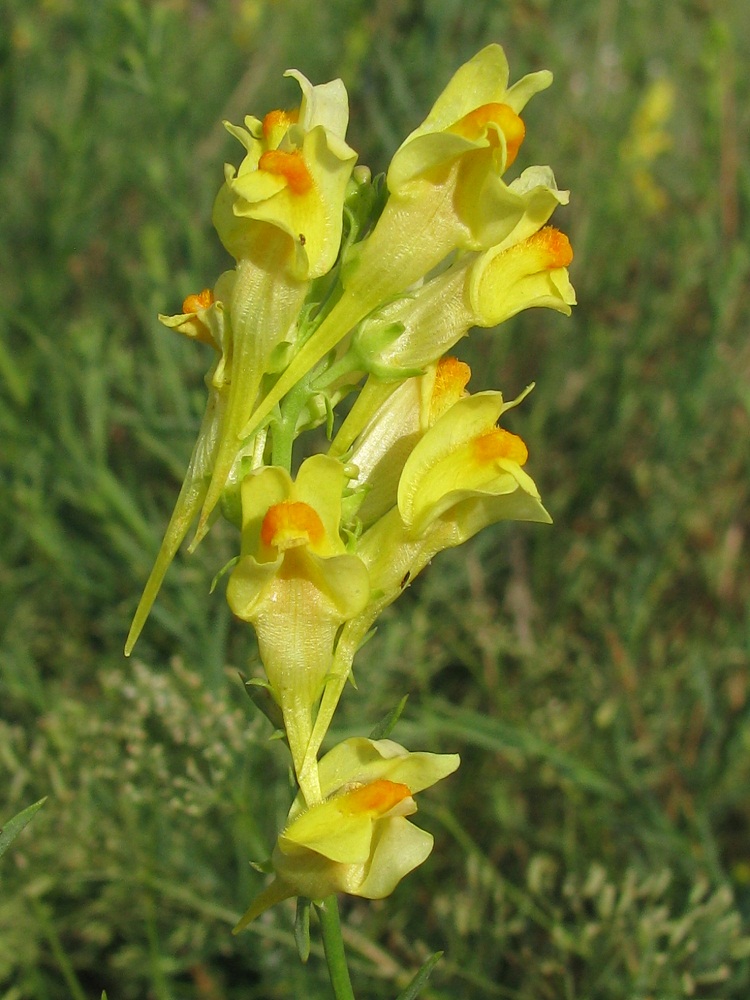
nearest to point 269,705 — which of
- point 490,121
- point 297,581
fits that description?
point 297,581

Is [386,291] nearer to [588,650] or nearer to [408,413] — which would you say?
[408,413]

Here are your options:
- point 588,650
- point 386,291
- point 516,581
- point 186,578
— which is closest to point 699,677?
point 588,650

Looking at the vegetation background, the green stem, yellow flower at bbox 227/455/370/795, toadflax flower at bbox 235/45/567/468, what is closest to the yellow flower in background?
the vegetation background

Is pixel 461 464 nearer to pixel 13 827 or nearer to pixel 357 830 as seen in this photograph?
pixel 357 830

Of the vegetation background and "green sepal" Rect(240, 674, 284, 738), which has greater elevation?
"green sepal" Rect(240, 674, 284, 738)

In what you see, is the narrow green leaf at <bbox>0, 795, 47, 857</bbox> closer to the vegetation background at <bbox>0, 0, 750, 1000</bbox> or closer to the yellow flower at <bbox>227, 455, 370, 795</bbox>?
the yellow flower at <bbox>227, 455, 370, 795</bbox>

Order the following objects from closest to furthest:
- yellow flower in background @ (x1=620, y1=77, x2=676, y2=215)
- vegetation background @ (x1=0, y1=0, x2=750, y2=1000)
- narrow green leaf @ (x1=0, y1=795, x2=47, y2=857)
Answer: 1. narrow green leaf @ (x1=0, y1=795, x2=47, y2=857)
2. vegetation background @ (x1=0, y1=0, x2=750, y2=1000)
3. yellow flower in background @ (x1=620, y1=77, x2=676, y2=215)

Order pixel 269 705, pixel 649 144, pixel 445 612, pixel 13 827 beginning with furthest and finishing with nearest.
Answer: pixel 649 144
pixel 445 612
pixel 269 705
pixel 13 827
